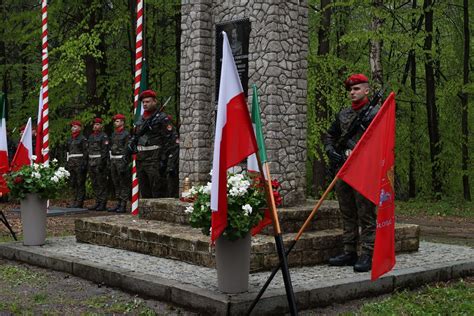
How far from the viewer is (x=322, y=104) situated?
2083 cm

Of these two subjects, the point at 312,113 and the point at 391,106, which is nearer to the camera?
the point at 391,106

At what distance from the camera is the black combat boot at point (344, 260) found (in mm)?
8289

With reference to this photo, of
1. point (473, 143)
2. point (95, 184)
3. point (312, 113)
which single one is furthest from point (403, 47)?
point (95, 184)

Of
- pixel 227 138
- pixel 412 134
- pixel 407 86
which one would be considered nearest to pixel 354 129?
pixel 227 138

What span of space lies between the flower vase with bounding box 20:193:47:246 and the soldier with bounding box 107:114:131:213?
615 cm

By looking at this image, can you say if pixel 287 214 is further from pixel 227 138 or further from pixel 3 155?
pixel 3 155

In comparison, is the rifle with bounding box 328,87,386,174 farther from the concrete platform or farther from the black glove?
the concrete platform

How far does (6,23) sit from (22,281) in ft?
50.1

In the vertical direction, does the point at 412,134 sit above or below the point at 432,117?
below

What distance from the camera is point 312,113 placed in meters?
20.4

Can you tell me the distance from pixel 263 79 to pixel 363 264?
297cm

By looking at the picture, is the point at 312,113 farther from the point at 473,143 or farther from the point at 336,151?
the point at 336,151

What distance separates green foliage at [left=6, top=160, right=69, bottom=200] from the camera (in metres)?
9.56

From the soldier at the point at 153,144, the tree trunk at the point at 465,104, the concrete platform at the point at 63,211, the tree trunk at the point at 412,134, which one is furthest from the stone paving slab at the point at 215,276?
the tree trunk at the point at 412,134
